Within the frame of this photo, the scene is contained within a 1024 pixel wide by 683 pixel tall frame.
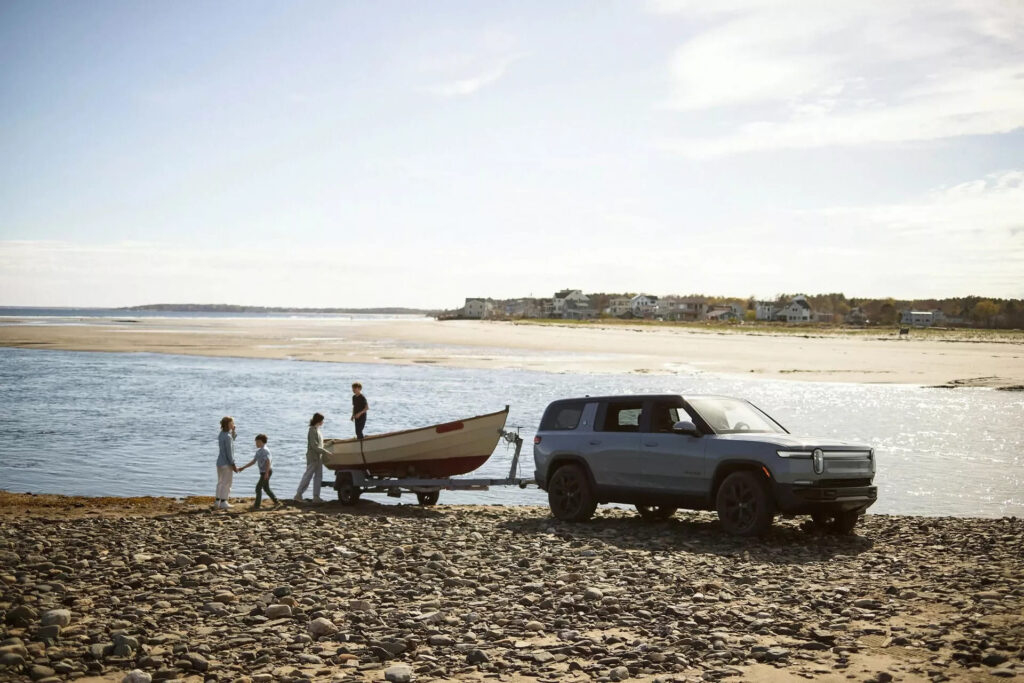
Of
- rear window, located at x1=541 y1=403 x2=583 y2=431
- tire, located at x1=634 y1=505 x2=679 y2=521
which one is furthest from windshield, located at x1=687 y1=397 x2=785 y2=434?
tire, located at x1=634 y1=505 x2=679 y2=521

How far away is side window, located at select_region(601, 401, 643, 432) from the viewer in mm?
14844

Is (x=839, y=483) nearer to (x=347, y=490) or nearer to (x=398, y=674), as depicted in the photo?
(x=398, y=674)

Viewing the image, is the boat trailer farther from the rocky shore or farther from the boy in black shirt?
the rocky shore

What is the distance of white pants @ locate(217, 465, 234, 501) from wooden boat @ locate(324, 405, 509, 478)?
80.1 inches

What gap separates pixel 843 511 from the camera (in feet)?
42.9

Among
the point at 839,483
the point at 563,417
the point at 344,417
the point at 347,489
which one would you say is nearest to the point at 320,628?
the point at 563,417

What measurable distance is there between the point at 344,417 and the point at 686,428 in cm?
2127

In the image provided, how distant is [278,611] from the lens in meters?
9.34

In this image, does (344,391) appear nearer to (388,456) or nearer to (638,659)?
(388,456)

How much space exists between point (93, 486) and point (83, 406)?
16.8m

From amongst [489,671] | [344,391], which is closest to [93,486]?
[489,671]

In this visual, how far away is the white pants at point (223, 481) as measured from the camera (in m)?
16.3

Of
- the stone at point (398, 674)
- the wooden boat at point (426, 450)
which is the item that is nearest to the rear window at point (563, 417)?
the wooden boat at point (426, 450)

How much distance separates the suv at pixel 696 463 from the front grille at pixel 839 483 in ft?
0.05
